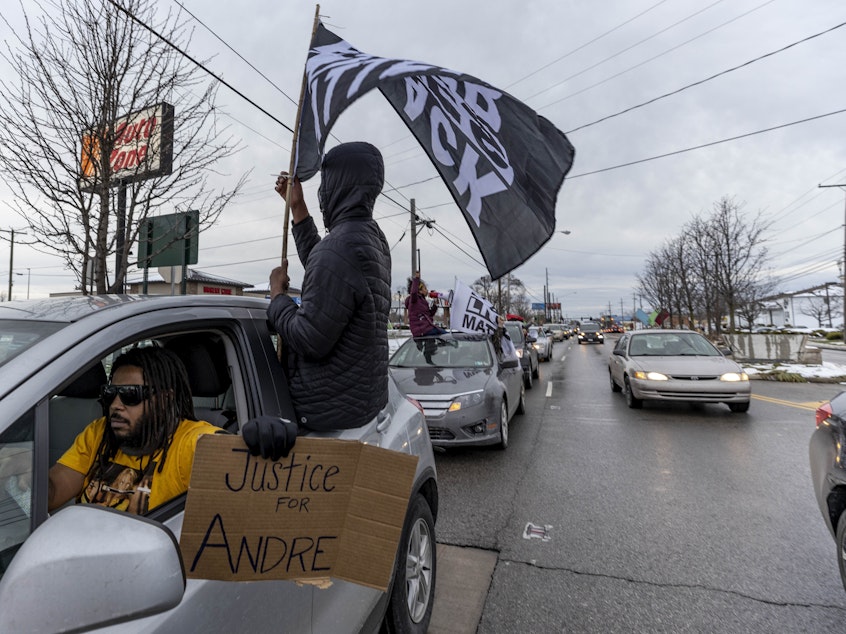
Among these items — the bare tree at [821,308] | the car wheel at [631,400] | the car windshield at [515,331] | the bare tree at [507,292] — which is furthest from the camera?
the bare tree at [821,308]

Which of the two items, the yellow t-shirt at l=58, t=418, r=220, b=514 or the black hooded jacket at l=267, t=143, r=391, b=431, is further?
the black hooded jacket at l=267, t=143, r=391, b=431

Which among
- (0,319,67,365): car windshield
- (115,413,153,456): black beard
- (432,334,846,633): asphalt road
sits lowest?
(432,334,846,633): asphalt road

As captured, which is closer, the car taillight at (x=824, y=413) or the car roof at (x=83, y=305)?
the car roof at (x=83, y=305)

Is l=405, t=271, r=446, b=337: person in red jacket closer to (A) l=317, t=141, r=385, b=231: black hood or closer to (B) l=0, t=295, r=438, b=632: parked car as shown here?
(B) l=0, t=295, r=438, b=632: parked car

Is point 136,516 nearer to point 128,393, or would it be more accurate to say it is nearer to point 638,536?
point 128,393

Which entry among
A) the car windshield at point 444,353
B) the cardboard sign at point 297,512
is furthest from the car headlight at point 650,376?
the cardboard sign at point 297,512

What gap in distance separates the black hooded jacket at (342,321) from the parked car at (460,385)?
3263 millimetres

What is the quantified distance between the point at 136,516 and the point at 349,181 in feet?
5.08

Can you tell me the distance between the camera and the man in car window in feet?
4.69

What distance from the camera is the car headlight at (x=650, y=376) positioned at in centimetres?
788

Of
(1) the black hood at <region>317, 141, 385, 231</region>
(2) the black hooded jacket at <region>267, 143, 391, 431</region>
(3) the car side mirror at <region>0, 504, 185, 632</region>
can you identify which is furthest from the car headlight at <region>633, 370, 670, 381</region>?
(3) the car side mirror at <region>0, 504, 185, 632</region>

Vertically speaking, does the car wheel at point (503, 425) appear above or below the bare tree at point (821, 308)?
below

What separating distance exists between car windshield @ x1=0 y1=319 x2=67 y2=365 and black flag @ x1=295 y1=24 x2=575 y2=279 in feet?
6.87

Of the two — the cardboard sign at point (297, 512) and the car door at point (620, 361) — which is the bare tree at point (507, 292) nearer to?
the car door at point (620, 361)
